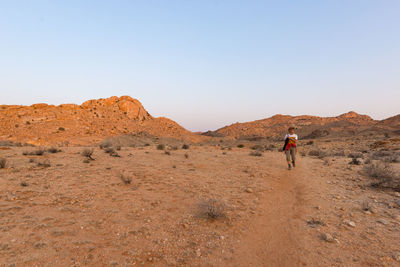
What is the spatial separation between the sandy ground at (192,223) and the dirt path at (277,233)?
0.02m

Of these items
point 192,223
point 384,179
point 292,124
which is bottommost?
point 192,223

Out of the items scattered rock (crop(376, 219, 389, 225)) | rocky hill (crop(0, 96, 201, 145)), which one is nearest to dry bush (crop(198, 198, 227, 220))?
scattered rock (crop(376, 219, 389, 225))

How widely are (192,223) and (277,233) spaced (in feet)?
5.29

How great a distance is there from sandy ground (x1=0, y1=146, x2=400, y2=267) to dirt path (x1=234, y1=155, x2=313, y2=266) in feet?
0.06

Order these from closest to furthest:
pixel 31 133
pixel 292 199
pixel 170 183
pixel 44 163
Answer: pixel 292 199, pixel 170 183, pixel 44 163, pixel 31 133

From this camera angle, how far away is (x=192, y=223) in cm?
379

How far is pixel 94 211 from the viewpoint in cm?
425

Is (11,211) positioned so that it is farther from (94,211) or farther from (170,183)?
(170,183)

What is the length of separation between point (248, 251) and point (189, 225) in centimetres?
124

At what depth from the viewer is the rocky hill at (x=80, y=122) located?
26.5 m

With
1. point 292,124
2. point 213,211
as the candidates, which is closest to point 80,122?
point 213,211

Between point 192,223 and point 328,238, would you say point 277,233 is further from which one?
point 192,223

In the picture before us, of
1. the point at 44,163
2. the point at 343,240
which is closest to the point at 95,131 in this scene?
the point at 44,163

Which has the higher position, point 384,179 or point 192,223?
point 384,179
